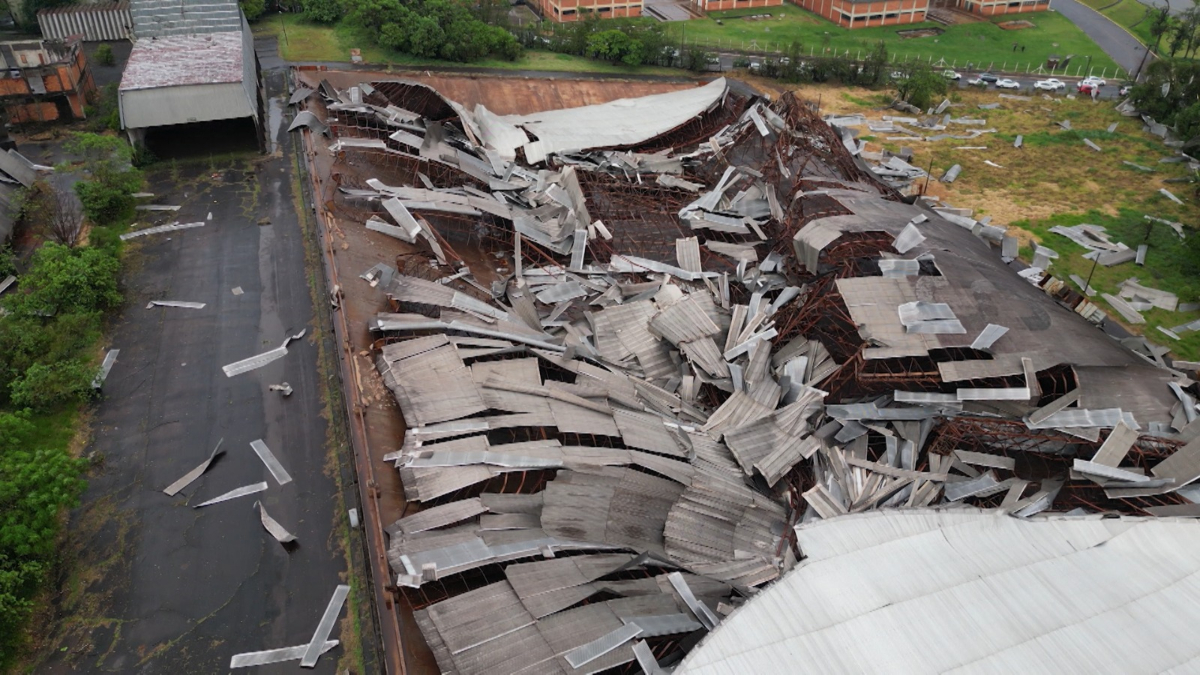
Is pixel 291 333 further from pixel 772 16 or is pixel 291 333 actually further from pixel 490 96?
pixel 772 16

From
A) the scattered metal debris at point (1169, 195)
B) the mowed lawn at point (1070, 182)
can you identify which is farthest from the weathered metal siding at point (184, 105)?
the scattered metal debris at point (1169, 195)

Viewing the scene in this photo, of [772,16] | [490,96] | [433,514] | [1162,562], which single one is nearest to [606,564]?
[433,514]

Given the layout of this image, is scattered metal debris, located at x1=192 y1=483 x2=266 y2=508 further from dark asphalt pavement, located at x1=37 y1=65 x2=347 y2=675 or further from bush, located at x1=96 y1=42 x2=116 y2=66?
bush, located at x1=96 y1=42 x2=116 y2=66

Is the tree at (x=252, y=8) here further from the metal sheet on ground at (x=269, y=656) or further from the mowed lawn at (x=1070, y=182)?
the metal sheet on ground at (x=269, y=656)

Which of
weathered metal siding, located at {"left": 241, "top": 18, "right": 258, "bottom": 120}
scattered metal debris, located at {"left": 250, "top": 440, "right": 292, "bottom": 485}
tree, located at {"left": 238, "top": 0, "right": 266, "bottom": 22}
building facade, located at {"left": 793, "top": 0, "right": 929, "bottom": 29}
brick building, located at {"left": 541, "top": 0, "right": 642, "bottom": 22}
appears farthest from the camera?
building facade, located at {"left": 793, "top": 0, "right": 929, "bottom": 29}

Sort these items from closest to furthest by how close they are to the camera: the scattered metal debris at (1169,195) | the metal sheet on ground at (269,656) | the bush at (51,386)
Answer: the metal sheet on ground at (269,656) → the bush at (51,386) → the scattered metal debris at (1169,195)

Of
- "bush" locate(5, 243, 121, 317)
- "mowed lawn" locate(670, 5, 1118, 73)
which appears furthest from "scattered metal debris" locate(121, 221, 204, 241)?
"mowed lawn" locate(670, 5, 1118, 73)
